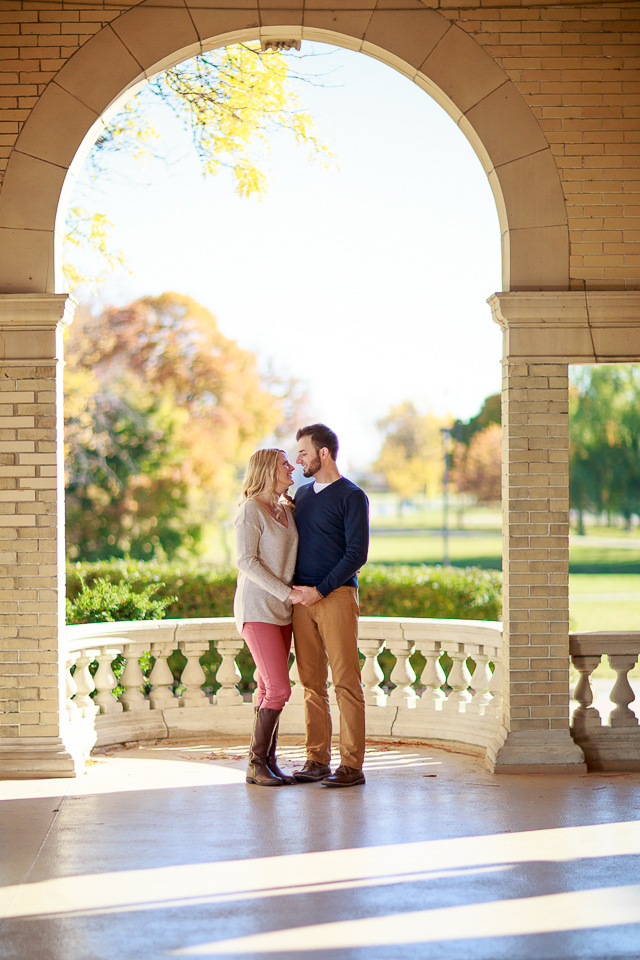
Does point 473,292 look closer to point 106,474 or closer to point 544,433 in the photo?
point 106,474

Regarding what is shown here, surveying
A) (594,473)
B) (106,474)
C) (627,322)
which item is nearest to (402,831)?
(627,322)

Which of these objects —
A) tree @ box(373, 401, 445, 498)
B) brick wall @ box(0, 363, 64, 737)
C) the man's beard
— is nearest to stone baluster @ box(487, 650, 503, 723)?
the man's beard

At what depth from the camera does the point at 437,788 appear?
537 cm

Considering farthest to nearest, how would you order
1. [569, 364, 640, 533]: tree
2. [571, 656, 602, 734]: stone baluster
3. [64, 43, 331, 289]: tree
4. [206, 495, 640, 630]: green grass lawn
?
[569, 364, 640, 533]: tree → [206, 495, 640, 630]: green grass lawn → [64, 43, 331, 289]: tree → [571, 656, 602, 734]: stone baluster

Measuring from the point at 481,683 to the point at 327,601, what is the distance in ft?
5.27

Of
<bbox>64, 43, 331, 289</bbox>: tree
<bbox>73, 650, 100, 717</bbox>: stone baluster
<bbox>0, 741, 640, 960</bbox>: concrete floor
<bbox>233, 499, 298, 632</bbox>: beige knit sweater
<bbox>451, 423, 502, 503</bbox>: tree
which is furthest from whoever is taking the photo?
<bbox>451, 423, 502, 503</bbox>: tree

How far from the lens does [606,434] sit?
124ft

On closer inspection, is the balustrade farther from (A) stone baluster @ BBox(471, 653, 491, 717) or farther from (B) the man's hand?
(B) the man's hand

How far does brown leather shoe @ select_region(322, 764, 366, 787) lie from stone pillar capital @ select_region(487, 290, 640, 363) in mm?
2617

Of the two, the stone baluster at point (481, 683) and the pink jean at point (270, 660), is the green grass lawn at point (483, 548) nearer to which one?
the stone baluster at point (481, 683)

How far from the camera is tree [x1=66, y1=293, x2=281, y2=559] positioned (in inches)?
808

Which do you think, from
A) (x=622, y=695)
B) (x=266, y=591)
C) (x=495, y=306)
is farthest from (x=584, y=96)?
(x=622, y=695)

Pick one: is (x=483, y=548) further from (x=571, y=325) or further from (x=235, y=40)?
(x=235, y=40)

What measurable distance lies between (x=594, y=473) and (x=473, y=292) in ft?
29.3
